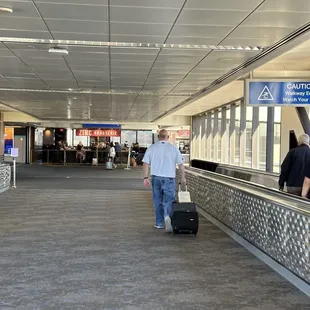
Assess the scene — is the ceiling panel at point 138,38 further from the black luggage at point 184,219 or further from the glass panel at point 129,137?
the glass panel at point 129,137

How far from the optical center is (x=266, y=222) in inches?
215

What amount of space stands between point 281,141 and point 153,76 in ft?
17.4

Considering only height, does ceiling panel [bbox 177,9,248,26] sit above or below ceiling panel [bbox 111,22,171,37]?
above

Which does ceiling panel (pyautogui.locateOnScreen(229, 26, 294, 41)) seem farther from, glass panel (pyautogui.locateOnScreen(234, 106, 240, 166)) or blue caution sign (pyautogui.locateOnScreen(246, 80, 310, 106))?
glass panel (pyautogui.locateOnScreen(234, 106, 240, 166))

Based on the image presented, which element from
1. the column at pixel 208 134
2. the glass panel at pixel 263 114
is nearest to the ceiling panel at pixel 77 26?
the glass panel at pixel 263 114

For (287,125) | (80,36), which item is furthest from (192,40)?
(287,125)

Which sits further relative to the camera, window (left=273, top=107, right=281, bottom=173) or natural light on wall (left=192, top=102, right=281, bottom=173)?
natural light on wall (left=192, top=102, right=281, bottom=173)

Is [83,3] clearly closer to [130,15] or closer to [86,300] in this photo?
[130,15]

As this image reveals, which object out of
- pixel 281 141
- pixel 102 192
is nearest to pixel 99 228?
pixel 102 192

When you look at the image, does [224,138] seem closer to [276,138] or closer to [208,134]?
[208,134]

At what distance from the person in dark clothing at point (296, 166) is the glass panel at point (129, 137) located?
105ft

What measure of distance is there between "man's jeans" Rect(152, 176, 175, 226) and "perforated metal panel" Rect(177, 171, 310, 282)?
87cm

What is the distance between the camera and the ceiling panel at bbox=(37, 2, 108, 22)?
5.66m

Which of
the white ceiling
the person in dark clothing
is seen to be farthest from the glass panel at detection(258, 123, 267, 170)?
the person in dark clothing
